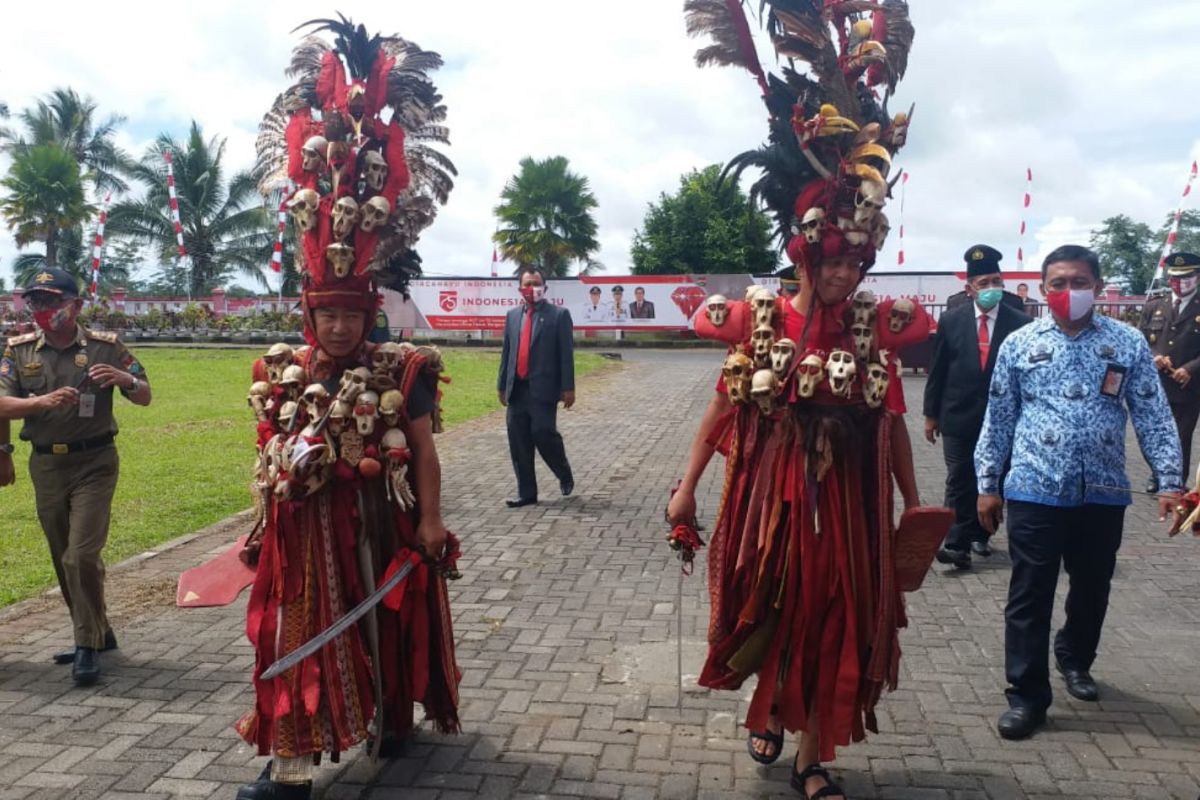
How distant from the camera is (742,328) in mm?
3594

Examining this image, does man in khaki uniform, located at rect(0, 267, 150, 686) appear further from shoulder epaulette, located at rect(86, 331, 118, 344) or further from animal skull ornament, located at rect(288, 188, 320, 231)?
animal skull ornament, located at rect(288, 188, 320, 231)

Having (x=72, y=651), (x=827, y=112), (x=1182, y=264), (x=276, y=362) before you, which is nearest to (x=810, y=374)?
(x=827, y=112)

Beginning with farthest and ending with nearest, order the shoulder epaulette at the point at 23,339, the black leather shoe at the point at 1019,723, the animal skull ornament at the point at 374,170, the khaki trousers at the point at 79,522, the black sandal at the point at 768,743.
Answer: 1. the shoulder epaulette at the point at 23,339
2. the khaki trousers at the point at 79,522
3. the black leather shoe at the point at 1019,723
4. the black sandal at the point at 768,743
5. the animal skull ornament at the point at 374,170

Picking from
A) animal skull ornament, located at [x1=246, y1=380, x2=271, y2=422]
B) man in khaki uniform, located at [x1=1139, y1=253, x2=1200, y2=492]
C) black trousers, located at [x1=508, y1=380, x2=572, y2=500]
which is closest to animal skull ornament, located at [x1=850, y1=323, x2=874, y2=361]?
animal skull ornament, located at [x1=246, y1=380, x2=271, y2=422]

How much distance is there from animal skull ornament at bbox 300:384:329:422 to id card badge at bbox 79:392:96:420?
196 cm

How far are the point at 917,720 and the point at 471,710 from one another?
1923 millimetres

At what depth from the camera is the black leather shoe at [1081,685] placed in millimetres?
4301

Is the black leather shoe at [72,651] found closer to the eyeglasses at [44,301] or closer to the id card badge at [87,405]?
the id card badge at [87,405]

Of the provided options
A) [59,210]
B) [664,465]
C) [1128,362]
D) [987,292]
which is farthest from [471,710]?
[59,210]

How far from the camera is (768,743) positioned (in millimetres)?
3672

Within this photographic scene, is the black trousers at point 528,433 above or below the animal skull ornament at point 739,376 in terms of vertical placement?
below

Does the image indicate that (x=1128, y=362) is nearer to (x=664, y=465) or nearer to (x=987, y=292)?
(x=987, y=292)

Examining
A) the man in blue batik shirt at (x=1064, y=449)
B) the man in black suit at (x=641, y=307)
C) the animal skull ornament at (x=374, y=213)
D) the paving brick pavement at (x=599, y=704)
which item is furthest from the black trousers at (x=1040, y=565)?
the man in black suit at (x=641, y=307)

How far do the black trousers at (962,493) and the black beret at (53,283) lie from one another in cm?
537
